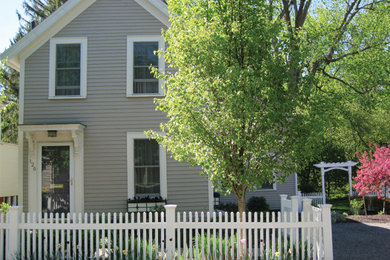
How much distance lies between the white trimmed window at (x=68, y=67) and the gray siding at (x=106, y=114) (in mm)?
156

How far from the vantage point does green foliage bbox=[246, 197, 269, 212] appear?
17594 millimetres

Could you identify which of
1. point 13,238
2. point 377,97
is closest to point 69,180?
point 13,238

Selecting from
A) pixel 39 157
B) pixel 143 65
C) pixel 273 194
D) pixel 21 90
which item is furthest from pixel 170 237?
pixel 273 194

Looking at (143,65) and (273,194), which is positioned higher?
(143,65)

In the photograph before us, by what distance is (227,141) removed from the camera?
772 centimetres

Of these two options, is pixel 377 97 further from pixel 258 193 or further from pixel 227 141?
pixel 227 141

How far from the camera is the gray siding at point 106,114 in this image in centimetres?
1166

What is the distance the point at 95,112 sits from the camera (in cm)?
1183

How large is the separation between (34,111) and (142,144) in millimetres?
3270

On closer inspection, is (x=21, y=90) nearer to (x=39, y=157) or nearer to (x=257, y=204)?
(x=39, y=157)

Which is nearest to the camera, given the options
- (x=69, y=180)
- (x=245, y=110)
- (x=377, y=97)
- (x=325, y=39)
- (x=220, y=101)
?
(x=245, y=110)

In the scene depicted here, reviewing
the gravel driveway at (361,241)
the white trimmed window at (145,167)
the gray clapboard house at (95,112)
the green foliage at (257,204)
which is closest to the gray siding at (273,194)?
the green foliage at (257,204)

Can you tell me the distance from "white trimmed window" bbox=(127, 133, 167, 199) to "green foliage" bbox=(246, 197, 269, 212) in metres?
7.09

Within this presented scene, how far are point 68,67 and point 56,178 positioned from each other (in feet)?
10.8
